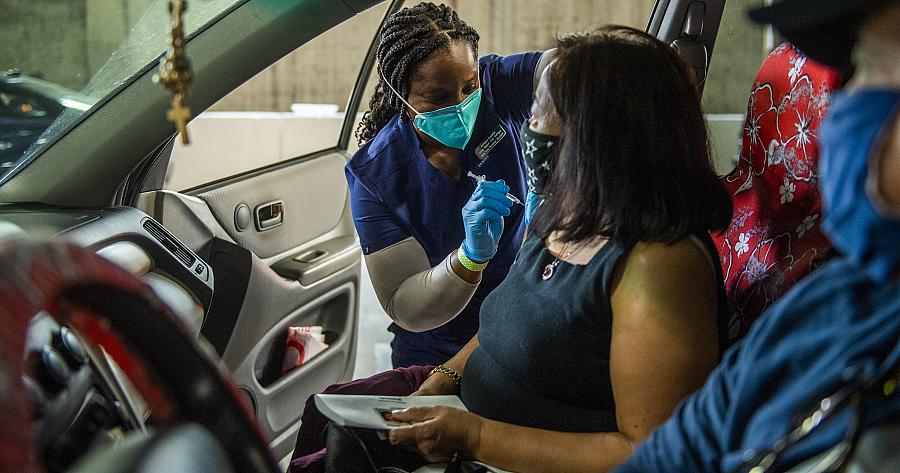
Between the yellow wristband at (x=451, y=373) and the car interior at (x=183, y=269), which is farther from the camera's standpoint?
the yellow wristband at (x=451, y=373)

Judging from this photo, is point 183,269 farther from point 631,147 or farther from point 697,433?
point 697,433

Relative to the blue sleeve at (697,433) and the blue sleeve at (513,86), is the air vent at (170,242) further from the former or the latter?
the blue sleeve at (697,433)

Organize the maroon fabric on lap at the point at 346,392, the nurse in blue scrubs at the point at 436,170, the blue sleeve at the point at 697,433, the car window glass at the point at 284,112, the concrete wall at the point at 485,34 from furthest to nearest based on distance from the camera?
the concrete wall at the point at 485,34 < the car window glass at the point at 284,112 < the nurse in blue scrubs at the point at 436,170 < the maroon fabric on lap at the point at 346,392 < the blue sleeve at the point at 697,433

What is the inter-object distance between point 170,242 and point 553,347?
84 cm

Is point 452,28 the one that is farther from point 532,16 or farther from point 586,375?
point 532,16

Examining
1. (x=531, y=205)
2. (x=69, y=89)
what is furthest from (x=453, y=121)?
(x=69, y=89)

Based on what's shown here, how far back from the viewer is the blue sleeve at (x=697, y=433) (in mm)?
1060

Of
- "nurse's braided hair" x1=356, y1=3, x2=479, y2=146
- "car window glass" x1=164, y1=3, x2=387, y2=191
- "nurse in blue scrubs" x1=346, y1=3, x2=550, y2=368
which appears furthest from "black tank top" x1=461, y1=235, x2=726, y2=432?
"car window glass" x1=164, y1=3, x2=387, y2=191

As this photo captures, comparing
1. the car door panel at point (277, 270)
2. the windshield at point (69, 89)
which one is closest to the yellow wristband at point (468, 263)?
the car door panel at point (277, 270)

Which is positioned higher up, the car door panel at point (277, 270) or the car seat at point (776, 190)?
the car seat at point (776, 190)

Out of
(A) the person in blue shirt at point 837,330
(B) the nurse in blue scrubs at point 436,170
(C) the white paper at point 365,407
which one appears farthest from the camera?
(B) the nurse in blue scrubs at point 436,170

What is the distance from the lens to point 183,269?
73.4 inches

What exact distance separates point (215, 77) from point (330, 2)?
0.24m

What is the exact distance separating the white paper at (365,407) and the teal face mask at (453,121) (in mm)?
704
